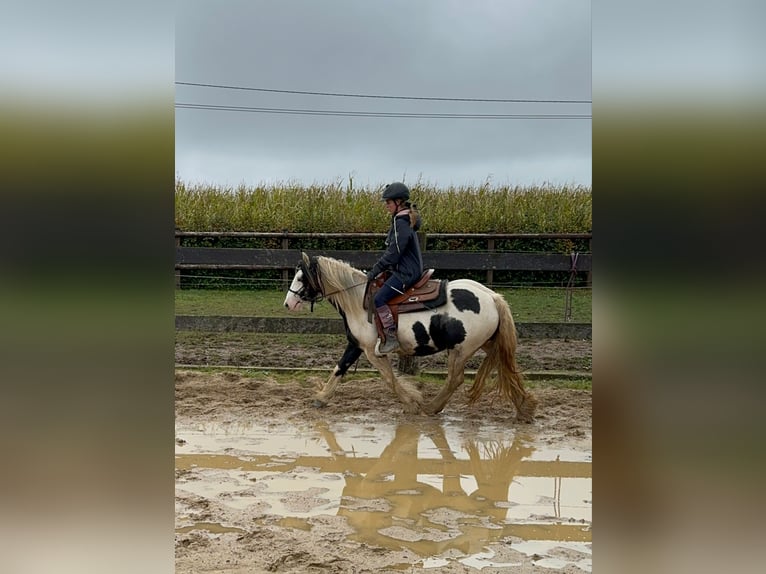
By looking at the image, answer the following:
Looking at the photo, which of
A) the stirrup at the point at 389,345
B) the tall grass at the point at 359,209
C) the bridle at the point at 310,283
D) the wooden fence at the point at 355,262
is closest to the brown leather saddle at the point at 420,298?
the stirrup at the point at 389,345

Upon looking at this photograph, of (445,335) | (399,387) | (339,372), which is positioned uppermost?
(445,335)

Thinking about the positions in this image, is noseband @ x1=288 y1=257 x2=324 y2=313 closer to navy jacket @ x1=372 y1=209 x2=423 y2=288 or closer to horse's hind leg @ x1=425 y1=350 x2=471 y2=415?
navy jacket @ x1=372 y1=209 x2=423 y2=288

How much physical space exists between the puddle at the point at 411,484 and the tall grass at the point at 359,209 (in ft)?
26.2

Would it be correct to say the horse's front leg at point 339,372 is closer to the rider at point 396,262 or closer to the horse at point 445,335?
the horse at point 445,335

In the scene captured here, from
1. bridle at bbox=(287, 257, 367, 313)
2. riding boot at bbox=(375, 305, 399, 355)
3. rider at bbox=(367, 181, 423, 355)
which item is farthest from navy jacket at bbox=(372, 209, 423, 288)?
bridle at bbox=(287, 257, 367, 313)

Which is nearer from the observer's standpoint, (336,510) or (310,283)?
(336,510)

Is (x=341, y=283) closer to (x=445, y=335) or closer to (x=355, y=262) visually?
(x=445, y=335)

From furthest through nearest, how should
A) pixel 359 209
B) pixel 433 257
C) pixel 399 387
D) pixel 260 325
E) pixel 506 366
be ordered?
pixel 359 209
pixel 433 257
pixel 260 325
pixel 399 387
pixel 506 366

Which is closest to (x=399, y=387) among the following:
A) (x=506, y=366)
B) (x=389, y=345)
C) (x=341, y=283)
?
(x=389, y=345)

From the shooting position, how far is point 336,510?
3.67 m

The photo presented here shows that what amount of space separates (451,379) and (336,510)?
2338mm

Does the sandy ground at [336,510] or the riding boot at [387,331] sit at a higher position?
the riding boot at [387,331]

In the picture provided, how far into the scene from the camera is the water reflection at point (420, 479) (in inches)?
134
